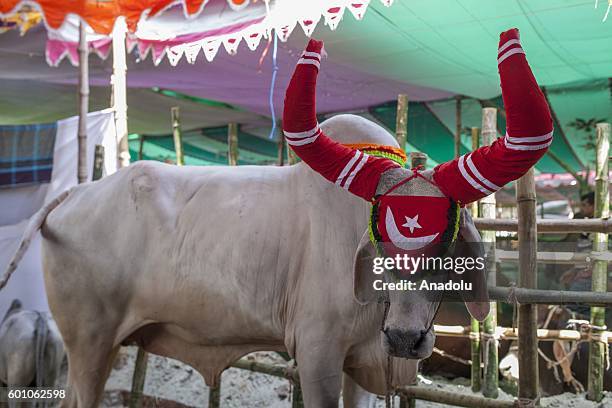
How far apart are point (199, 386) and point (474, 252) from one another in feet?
10.1

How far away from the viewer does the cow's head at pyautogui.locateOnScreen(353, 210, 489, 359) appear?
1.83m

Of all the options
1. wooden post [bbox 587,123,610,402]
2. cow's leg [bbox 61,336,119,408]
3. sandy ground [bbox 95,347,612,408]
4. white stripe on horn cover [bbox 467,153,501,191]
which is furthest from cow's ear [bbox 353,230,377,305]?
sandy ground [bbox 95,347,612,408]

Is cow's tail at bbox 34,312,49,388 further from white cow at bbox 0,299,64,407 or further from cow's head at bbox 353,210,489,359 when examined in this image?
cow's head at bbox 353,210,489,359

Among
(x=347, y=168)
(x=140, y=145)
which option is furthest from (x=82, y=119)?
(x=140, y=145)

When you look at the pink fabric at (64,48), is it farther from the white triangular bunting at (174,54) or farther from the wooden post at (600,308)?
the wooden post at (600,308)

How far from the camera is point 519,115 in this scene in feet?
5.59

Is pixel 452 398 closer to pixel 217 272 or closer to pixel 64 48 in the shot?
pixel 217 272

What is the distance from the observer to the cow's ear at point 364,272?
2.06 meters

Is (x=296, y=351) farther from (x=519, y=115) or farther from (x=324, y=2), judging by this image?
(x=324, y=2)

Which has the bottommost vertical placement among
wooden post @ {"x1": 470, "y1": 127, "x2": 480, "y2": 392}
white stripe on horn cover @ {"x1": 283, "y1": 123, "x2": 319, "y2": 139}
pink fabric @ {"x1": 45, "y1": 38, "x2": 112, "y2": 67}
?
wooden post @ {"x1": 470, "y1": 127, "x2": 480, "y2": 392}

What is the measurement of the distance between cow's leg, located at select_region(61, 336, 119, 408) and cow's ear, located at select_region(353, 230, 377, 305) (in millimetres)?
1281

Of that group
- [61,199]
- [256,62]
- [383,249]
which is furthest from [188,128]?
[383,249]

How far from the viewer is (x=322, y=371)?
7.15ft

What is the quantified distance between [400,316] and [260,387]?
2715mm
